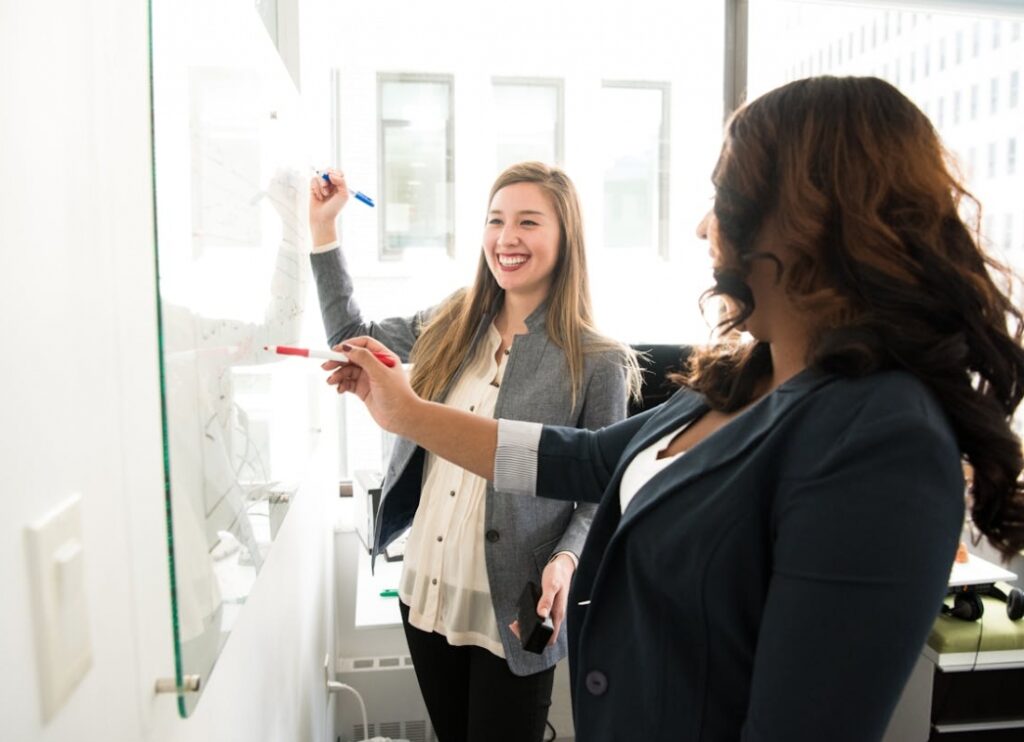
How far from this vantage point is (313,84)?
2012 millimetres

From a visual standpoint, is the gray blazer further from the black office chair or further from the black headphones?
the black headphones

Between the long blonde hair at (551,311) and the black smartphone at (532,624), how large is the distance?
1.53ft

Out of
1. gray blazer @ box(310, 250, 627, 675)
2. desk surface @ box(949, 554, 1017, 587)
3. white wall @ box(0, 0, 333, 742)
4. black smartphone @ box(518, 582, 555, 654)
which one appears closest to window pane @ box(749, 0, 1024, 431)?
desk surface @ box(949, 554, 1017, 587)

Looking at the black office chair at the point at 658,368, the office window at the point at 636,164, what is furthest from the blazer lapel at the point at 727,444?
the office window at the point at 636,164

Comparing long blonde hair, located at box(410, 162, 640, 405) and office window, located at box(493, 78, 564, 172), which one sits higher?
office window, located at box(493, 78, 564, 172)

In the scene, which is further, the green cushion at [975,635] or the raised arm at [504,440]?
the green cushion at [975,635]

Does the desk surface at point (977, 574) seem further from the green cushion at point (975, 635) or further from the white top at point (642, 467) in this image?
the white top at point (642, 467)

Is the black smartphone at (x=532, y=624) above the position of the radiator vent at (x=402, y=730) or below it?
above

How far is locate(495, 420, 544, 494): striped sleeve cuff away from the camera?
44.8 inches

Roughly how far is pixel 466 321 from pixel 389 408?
484mm

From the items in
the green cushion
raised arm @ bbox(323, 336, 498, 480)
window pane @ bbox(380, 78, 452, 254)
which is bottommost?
the green cushion

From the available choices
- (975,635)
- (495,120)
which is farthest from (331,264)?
(975,635)

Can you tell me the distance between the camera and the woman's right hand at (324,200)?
154cm

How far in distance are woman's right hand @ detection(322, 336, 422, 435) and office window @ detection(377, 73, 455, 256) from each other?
5.44ft
